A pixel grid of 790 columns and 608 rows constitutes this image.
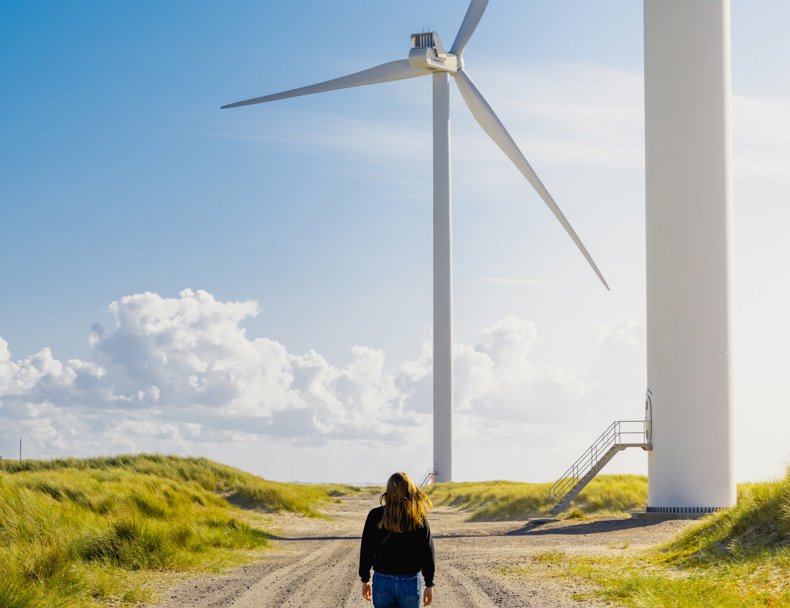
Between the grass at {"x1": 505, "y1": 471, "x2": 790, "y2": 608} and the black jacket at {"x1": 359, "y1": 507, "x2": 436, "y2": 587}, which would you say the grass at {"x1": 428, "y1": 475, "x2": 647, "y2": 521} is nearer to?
the grass at {"x1": 505, "y1": 471, "x2": 790, "y2": 608}

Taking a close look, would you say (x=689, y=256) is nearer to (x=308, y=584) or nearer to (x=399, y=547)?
(x=308, y=584)

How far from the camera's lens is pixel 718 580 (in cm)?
1909

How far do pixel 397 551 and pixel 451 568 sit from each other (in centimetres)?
1436

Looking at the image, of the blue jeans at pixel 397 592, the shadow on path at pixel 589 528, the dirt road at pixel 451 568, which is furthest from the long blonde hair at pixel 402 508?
the shadow on path at pixel 589 528

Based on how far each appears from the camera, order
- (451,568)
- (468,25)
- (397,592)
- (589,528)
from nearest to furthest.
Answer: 1. (397,592)
2. (451,568)
3. (589,528)
4. (468,25)

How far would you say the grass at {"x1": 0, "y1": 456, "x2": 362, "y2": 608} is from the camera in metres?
17.1

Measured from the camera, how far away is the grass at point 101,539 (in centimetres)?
1711

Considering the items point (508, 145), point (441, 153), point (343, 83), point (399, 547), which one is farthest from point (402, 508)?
point (441, 153)

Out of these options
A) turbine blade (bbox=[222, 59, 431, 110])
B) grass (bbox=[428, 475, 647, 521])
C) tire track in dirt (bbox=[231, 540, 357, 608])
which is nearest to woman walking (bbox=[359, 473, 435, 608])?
tire track in dirt (bbox=[231, 540, 357, 608])

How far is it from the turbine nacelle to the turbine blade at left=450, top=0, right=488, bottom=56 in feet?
3.37

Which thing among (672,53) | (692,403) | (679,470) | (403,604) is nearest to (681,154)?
(672,53)

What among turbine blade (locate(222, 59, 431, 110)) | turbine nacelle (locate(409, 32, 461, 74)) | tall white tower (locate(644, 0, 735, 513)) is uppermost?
turbine nacelle (locate(409, 32, 461, 74))

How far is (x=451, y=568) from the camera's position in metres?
23.4

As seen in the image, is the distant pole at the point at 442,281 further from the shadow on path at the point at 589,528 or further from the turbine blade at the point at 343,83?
the shadow on path at the point at 589,528
